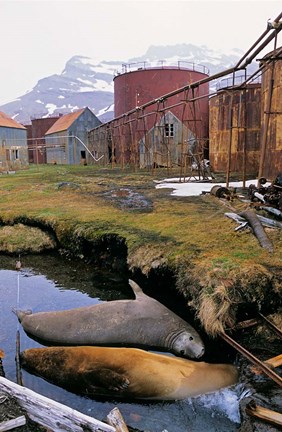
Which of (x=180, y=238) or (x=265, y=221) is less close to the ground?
(x=265, y=221)

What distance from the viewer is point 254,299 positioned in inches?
243

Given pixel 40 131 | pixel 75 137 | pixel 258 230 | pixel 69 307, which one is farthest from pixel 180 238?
pixel 40 131

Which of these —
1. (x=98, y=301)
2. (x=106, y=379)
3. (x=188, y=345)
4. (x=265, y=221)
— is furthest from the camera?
(x=265, y=221)

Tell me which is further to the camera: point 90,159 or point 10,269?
point 90,159

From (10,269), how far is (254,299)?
5979 millimetres

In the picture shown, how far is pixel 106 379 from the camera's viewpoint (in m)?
5.11

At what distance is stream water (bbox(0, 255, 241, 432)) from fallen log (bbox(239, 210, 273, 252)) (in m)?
2.79

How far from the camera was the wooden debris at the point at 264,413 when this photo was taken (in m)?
4.09

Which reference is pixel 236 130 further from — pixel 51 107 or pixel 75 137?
pixel 51 107

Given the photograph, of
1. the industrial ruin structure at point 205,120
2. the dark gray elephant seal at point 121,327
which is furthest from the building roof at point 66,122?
the dark gray elephant seal at point 121,327

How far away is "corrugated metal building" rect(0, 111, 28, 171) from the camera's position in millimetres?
36438

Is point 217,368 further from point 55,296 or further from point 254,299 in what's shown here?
point 55,296

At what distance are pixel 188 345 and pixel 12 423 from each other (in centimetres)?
276

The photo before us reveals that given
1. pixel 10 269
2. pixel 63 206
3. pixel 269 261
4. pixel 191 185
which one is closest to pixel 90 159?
pixel 191 185
